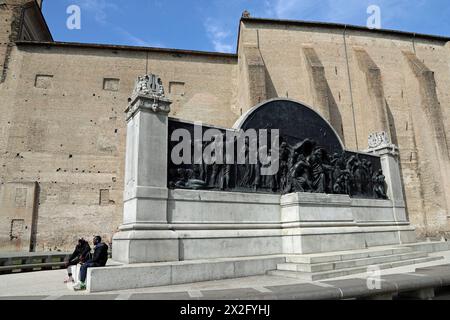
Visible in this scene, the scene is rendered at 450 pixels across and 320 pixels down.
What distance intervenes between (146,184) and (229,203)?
1.96 metres

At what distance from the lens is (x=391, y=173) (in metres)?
12.0

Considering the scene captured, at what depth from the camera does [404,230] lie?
1106 centimetres

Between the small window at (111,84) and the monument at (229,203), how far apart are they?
1623cm

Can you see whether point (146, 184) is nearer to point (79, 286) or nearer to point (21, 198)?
point (79, 286)

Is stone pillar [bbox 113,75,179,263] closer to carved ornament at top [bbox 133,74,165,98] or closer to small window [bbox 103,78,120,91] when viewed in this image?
carved ornament at top [bbox 133,74,165,98]

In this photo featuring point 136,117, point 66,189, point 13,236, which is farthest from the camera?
point 66,189

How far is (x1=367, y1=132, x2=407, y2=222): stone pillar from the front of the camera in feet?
38.0

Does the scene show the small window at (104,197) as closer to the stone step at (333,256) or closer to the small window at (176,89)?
the small window at (176,89)

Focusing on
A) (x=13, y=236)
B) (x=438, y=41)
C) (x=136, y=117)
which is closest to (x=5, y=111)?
(x=13, y=236)

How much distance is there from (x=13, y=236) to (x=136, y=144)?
16127mm

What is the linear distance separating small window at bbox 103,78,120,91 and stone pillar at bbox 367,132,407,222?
1680cm

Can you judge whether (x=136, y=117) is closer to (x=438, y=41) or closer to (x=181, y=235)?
(x=181, y=235)

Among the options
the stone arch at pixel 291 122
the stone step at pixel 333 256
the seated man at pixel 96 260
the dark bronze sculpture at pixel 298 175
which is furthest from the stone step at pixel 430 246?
→ the seated man at pixel 96 260

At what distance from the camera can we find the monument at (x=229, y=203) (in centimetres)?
629
